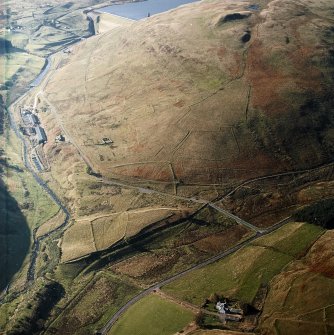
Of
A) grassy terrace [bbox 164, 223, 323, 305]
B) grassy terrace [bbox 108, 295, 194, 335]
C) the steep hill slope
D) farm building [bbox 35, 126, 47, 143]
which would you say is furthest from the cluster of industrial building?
grassy terrace [bbox 164, 223, 323, 305]

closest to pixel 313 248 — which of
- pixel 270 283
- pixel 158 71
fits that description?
pixel 270 283

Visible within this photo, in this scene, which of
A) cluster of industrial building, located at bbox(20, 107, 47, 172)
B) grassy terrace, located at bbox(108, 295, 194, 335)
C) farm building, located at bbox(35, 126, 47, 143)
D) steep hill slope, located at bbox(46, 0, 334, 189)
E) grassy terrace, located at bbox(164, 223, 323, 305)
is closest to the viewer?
grassy terrace, located at bbox(108, 295, 194, 335)

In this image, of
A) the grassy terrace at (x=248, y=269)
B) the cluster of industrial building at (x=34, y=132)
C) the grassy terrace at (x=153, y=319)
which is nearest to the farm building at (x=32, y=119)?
the cluster of industrial building at (x=34, y=132)

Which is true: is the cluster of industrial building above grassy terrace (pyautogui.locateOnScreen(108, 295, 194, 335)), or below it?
above

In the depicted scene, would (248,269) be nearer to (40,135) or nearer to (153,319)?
(153,319)

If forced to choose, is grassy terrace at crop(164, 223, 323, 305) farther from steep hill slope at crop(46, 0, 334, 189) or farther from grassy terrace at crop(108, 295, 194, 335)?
steep hill slope at crop(46, 0, 334, 189)

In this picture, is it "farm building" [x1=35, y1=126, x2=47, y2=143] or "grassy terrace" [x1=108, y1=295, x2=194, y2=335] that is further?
"farm building" [x1=35, y1=126, x2=47, y2=143]

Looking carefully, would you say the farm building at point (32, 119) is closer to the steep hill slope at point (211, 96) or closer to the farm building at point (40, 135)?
the farm building at point (40, 135)
